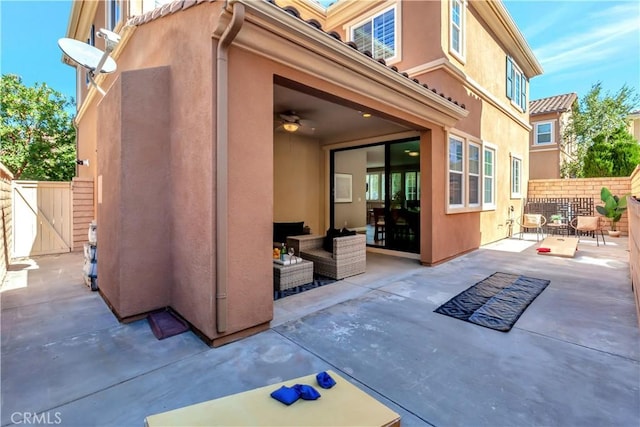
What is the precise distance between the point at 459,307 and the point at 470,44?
740 cm

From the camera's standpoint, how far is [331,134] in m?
7.98

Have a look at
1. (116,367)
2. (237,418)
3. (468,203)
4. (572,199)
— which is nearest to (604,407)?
(237,418)

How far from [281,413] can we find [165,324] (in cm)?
225

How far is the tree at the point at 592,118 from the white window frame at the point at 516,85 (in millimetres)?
8971

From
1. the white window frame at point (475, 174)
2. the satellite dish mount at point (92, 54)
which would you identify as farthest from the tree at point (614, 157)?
the satellite dish mount at point (92, 54)

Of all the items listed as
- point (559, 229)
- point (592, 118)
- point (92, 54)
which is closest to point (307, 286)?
point (92, 54)

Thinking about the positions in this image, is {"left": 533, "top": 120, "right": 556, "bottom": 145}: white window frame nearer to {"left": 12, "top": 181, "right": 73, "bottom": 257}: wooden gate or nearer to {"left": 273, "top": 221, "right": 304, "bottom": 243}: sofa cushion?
{"left": 273, "top": 221, "right": 304, "bottom": 243}: sofa cushion

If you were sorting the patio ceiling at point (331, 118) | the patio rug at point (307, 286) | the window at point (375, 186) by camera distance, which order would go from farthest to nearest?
the window at point (375, 186)
the patio ceiling at point (331, 118)
the patio rug at point (307, 286)

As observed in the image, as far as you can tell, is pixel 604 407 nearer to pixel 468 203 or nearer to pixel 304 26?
pixel 304 26

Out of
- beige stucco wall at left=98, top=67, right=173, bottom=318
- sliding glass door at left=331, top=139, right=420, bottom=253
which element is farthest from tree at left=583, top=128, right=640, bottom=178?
beige stucco wall at left=98, top=67, right=173, bottom=318

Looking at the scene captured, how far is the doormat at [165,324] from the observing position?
10.3ft

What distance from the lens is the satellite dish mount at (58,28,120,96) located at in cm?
384

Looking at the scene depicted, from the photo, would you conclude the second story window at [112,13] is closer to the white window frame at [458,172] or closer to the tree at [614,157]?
the white window frame at [458,172]

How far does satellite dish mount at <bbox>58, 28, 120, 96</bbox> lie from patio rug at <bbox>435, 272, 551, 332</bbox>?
17.8ft
